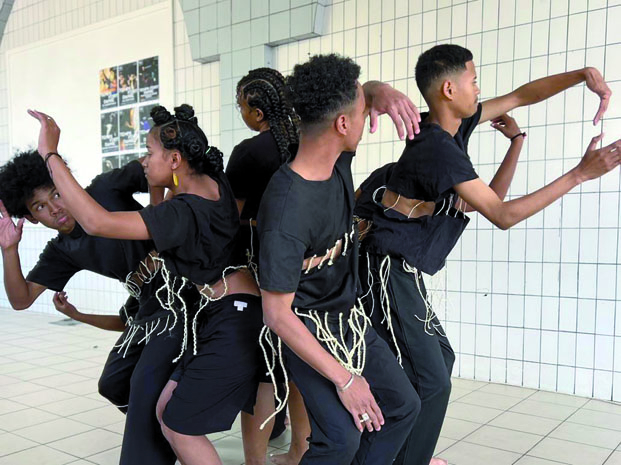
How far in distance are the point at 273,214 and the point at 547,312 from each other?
2.49 meters

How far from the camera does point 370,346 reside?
1745mm

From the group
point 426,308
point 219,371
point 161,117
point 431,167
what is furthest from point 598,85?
point 219,371

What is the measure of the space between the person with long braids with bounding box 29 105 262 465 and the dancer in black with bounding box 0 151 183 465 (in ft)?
0.33

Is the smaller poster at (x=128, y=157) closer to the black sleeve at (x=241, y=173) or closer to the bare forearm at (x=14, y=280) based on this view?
the bare forearm at (x=14, y=280)

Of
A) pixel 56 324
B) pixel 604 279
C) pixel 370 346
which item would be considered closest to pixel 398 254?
pixel 370 346

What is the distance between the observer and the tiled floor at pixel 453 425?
2580mm

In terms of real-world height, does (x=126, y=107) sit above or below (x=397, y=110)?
above

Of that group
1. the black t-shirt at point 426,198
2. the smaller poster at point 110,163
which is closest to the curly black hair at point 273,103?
the black t-shirt at point 426,198

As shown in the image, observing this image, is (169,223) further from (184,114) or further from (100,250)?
(100,250)

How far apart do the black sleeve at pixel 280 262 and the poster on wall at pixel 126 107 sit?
4.25 metres

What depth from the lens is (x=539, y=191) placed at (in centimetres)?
172

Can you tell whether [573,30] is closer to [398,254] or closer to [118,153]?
[398,254]

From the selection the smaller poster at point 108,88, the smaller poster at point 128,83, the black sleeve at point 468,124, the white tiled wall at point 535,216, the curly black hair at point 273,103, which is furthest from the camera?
the smaller poster at point 108,88

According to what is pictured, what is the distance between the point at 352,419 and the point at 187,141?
0.97 m
